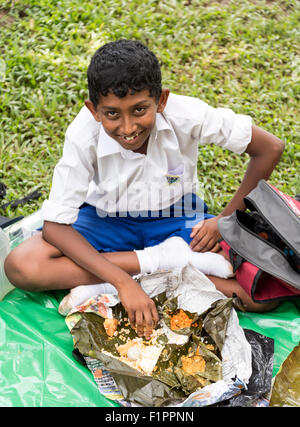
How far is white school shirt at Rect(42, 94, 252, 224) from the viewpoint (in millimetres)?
1991

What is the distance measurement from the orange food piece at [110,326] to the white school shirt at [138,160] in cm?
43

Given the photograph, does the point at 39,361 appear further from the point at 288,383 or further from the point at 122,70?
the point at 122,70

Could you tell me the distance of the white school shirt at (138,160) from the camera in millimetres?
1991

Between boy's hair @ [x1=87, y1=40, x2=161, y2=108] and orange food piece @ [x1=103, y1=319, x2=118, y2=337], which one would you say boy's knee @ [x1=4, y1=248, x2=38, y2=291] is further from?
boy's hair @ [x1=87, y1=40, x2=161, y2=108]

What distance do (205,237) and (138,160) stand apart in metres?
0.48

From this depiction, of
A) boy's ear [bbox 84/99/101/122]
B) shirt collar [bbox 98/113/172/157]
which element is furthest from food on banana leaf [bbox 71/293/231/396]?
boy's ear [bbox 84/99/101/122]

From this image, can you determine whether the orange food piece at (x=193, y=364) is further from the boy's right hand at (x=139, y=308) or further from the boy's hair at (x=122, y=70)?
the boy's hair at (x=122, y=70)

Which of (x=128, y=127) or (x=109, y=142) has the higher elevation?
(x=128, y=127)

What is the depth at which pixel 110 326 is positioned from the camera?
194 centimetres

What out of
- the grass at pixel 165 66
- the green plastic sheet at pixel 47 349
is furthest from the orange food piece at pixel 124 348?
the grass at pixel 165 66

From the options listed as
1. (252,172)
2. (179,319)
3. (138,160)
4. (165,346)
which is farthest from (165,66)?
(165,346)

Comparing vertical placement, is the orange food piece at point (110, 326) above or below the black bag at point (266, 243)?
below

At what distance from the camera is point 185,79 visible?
3443 millimetres
